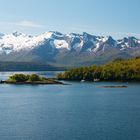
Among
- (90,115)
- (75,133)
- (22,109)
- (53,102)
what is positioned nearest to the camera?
(75,133)

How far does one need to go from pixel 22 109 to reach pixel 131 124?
102 ft

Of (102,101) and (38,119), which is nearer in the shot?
(38,119)

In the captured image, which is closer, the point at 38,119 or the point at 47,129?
the point at 47,129

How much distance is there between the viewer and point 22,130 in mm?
74562

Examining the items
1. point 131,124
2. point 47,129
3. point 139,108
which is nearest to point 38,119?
point 47,129

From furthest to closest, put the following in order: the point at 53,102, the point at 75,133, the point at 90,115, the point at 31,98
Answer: the point at 31,98
the point at 53,102
the point at 90,115
the point at 75,133

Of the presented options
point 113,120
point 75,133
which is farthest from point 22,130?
point 113,120

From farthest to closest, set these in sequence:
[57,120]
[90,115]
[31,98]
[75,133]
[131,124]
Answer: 1. [31,98]
2. [90,115]
3. [57,120]
4. [131,124]
5. [75,133]

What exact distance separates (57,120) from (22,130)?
38.4 feet

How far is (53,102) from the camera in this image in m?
120

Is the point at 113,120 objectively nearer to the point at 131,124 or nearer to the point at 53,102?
the point at 131,124

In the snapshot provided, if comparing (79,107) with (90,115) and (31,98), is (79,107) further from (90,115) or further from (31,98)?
(31,98)

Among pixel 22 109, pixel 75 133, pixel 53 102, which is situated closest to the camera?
pixel 75 133

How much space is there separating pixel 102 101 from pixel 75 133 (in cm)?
4917
